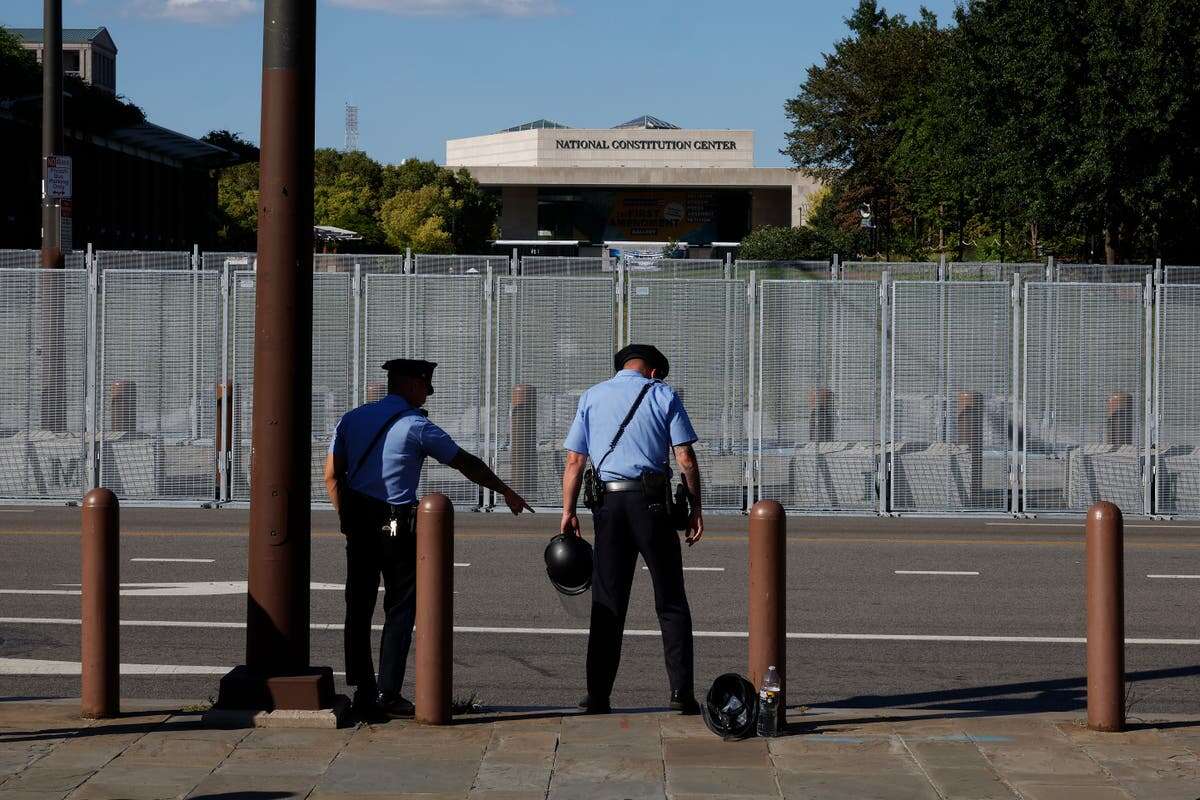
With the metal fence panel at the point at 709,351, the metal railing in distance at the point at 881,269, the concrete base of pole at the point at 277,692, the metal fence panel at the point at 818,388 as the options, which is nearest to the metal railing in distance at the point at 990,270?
the metal railing in distance at the point at 881,269

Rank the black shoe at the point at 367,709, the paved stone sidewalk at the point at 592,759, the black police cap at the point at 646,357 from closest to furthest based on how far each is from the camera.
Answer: the paved stone sidewalk at the point at 592,759, the black shoe at the point at 367,709, the black police cap at the point at 646,357

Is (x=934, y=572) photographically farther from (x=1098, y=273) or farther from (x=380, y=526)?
(x=1098, y=273)

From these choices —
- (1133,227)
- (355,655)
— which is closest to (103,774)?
(355,655)

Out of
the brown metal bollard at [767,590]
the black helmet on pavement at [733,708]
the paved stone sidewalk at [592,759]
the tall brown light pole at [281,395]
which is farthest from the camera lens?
the tall brown light pole at [281,395]

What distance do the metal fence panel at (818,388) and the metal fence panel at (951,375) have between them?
27cm

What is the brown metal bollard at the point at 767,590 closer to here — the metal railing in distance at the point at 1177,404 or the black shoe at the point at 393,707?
the black shoe at the point at 393,707

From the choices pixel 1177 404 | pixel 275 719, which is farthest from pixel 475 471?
Result: pixel 1177 404

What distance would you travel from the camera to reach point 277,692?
24.0 ft

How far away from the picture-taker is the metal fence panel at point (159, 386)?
18047 mm

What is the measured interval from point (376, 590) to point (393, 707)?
54cm

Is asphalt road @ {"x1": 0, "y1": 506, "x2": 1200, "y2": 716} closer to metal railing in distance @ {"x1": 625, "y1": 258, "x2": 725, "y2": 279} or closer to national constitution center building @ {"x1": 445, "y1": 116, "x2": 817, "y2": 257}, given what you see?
metal railing in distance @ {"x1": 625, "y1": 258, "x2": 725, "y2": 279}

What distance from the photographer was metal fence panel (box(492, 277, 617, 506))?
17.8 m

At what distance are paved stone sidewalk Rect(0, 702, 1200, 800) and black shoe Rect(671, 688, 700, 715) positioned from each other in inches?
4.6

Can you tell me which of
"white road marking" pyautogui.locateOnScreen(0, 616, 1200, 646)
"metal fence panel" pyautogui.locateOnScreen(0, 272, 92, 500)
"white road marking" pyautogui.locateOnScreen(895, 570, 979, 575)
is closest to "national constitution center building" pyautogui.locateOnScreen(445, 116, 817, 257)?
"metal fence panel" pyautogui.locateOnScreen(0, 272, 92, 500)
